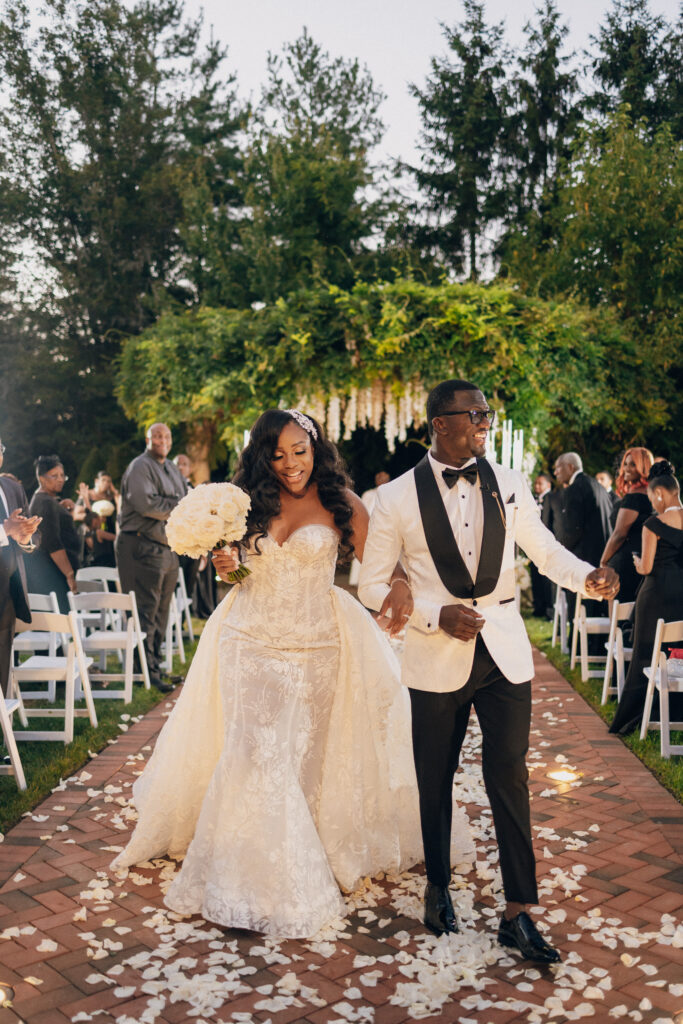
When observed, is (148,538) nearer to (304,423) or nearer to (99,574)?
(99,574)

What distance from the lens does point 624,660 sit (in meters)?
7.76

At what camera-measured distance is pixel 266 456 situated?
412 cm

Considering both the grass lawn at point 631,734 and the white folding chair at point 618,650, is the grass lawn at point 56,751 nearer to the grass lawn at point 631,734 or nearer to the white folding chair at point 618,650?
the grass lawn at point 631,734

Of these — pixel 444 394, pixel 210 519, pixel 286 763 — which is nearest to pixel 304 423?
pixel 210 519

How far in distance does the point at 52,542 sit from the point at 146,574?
904 mm

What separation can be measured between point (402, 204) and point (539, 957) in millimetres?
24335

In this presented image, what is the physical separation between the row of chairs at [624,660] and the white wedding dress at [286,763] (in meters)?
1.99

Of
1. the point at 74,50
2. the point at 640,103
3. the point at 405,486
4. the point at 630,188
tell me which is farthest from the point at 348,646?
the point at 74,50

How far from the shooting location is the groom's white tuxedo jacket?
3406 millimetres

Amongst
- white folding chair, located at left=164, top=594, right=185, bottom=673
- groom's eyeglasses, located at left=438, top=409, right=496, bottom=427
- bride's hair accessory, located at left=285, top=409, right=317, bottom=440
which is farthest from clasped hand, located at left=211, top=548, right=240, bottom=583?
white folding chair, located at left=164, top=594, right=185, bottom=673

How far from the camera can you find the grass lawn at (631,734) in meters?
5.50

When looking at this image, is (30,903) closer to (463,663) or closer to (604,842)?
Answer: (463,663)

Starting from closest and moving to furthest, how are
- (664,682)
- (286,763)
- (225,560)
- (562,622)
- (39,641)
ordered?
(286,763), (225,560), (664,682), (39,641), (562,622)

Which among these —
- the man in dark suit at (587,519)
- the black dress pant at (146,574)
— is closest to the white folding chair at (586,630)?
the man in dark suit at (587,519)
